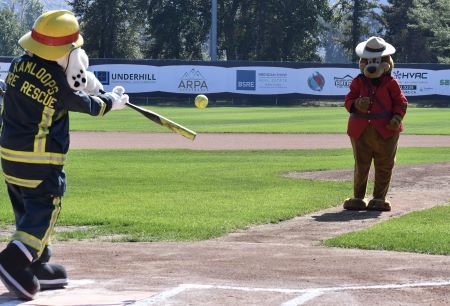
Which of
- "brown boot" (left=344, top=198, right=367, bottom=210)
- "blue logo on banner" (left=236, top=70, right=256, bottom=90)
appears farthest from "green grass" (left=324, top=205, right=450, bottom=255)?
"blue logo on banner" (left=236, top=70, right=256, bottom=90)

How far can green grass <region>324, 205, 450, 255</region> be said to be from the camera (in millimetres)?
8578

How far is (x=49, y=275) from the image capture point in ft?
21.2

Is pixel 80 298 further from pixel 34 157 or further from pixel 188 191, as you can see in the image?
pixel 188 191

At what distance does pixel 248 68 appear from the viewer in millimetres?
46250

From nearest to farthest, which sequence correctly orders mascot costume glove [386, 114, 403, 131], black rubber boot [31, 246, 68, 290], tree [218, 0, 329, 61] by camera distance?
black rubber boot [31, 246, 68, 290] < mascot costume glove [386, 114, 403, 131] < tree [218, 0, 329, 61]

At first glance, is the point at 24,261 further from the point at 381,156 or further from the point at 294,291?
the point at 381,156

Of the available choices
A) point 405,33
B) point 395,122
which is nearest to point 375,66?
point 395,122

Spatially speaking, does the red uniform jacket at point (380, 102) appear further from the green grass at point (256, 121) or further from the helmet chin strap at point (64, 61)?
the green grass at point (256, 121)

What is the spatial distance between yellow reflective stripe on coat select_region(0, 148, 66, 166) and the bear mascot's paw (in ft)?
19.8

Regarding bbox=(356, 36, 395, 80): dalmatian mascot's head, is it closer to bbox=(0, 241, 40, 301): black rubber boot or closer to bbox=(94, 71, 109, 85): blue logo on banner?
bbox=(0, 241, 40, 301): black rubber boot

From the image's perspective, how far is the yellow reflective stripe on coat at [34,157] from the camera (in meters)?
6.19

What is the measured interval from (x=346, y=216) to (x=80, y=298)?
5.43 meters

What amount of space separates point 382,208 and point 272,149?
10262 millimetres

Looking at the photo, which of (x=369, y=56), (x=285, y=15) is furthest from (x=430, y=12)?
(x=369, y=56)
